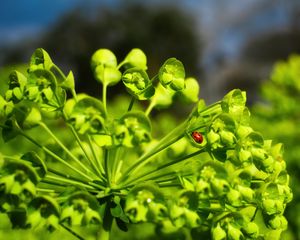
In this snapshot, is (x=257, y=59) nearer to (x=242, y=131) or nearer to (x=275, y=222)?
(x=275, y=222)

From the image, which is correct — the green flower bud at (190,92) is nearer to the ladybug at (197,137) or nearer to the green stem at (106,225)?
the ladybug at (197,137)

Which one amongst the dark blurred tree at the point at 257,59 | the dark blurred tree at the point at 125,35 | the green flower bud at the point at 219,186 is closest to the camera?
the green flower bud at the point at 219,186

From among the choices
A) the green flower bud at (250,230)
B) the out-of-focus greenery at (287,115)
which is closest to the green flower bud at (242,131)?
the green flower bud at (250,230)

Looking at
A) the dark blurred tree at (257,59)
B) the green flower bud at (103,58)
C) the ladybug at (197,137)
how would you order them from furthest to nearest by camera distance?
the dark blurred tree at (257,59) → the green flower bud at (103,58) → the ladybug at (197,137)

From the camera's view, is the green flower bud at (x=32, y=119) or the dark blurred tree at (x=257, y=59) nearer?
the green flower bud at (x=32, y=119)

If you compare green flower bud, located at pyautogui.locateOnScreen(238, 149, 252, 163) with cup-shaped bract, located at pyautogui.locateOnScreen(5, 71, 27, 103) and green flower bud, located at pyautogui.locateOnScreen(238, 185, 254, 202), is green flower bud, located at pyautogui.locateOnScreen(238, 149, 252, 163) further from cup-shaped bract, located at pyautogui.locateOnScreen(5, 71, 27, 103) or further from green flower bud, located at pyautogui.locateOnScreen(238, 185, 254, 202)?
cup-shaped bract, located at pyautogui.locateOnScreen(5, 71, 27, 103)

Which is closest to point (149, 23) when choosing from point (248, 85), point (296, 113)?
point (248, 85)

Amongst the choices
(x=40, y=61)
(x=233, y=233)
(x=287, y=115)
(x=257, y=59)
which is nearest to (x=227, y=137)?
(x=233, y=233)
